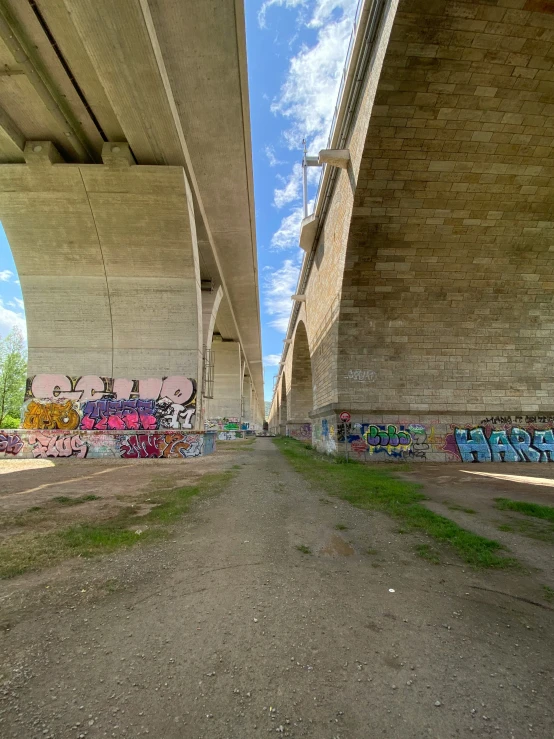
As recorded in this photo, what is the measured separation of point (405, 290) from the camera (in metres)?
13.5

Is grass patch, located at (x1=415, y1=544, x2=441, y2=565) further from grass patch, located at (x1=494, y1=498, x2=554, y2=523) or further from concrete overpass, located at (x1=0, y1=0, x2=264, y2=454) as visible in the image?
concrete overpass, located at (x1=0, y1=0, x2=264, y2=454)

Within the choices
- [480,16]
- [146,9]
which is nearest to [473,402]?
[480,16]

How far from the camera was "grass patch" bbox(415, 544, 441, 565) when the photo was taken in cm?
392

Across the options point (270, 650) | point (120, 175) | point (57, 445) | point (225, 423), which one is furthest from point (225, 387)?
point (270, 650)

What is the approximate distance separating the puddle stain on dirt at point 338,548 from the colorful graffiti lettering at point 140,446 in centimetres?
1182

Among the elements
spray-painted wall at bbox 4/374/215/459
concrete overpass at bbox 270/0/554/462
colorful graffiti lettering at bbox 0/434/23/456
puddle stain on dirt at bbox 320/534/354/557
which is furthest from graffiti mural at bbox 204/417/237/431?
puddle stain on dirt at bbox 320/534/354/557

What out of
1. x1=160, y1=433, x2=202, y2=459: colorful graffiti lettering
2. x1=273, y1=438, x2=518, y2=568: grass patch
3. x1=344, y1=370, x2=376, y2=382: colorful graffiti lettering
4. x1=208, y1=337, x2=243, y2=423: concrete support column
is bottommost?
x1=273, y1=438, x2=518, y2=568: grass patch

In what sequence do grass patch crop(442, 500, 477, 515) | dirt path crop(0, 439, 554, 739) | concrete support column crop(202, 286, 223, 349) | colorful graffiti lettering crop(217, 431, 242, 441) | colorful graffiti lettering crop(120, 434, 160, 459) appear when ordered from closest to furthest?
1. dirt path crop(0, 439, 554, 739)
2. grass patch crop(442, 500, 477, 515)
3. colorful graffiti lettering crop(120, 434, 160, 459)
4. concrete support column crop(202, 286, 223, 349)
5. colorful graffiti lettering crop(217, 431, 242, 441)

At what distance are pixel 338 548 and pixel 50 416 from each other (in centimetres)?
1578

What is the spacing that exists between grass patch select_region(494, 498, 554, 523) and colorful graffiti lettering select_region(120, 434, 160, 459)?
12.4 meters

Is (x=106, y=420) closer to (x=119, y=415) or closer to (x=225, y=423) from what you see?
(x=119, y=415)

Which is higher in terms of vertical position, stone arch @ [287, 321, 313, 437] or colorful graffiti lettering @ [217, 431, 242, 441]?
stone arch @ [287, 321, 313, 437]

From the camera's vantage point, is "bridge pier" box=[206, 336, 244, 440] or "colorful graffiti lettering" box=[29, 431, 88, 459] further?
"bridge pier" box=[206, 336, 244, 440]

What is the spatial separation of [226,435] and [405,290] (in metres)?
26.6
